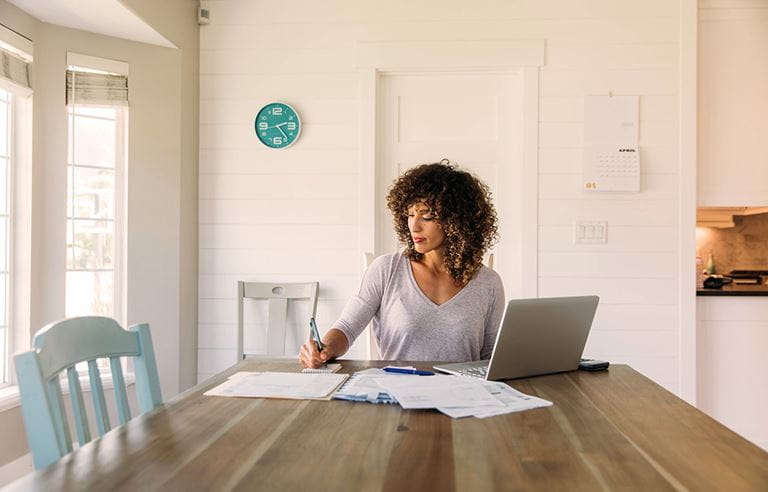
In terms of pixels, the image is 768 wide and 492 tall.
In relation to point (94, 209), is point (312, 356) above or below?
below

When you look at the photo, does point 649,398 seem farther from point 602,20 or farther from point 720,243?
point 720,243

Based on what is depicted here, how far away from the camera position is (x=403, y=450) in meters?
1.10

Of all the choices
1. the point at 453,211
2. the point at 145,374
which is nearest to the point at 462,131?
the point at 453,211

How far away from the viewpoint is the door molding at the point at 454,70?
3693 mm

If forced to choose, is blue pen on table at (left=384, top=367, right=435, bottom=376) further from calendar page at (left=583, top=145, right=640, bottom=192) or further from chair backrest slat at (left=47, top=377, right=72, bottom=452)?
calendar page at (left=583, top=145, right=640, bottom=192)

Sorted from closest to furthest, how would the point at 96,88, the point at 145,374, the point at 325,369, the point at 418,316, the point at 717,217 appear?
1. the point at 145,374
2. the point at 325,369
3. the point at 418,316
4. the point at 96,88
5. the point at 717,217

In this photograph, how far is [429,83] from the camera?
3.84m

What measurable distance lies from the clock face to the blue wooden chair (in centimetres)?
235

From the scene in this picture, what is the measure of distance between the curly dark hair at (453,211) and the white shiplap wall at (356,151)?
1412mm

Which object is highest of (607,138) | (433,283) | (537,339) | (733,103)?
(733,103)

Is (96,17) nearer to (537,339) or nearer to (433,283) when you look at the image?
(433,283)

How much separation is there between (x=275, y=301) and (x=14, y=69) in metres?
1.68

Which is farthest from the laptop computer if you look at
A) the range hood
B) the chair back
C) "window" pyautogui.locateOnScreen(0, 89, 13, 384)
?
the range hood

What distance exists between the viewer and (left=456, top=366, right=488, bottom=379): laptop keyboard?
5.52 ft
